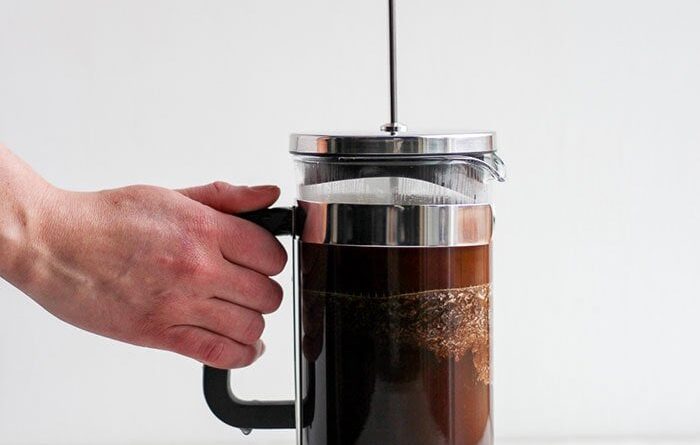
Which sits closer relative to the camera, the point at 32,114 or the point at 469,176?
the point at 469,176

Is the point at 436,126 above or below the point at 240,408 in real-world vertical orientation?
above

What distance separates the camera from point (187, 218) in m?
0.82

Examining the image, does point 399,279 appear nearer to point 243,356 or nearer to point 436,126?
point 243,356

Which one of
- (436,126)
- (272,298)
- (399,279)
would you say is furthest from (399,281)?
(436,126)

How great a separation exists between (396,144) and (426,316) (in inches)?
4.9

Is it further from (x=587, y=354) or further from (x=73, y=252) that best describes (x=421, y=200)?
(x=587, y=354)

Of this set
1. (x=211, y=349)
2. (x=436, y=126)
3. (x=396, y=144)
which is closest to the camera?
(x=396, y=144)

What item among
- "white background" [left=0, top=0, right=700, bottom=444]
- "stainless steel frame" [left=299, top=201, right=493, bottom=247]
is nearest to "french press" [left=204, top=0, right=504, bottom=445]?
"stainless steel frame" [left=299, top=201, right=493, bottom=247]

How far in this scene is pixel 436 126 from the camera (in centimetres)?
138

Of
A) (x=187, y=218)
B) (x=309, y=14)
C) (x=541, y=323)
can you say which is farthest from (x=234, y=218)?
(x=541, y=323)

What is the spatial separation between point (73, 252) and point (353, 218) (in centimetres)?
22

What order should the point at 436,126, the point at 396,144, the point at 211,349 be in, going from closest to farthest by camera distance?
the point at 396,144
the point at 211,349
the point at 436,126

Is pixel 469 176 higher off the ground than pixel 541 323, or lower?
higher

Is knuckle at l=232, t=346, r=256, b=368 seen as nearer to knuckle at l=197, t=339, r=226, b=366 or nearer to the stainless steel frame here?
knuckle at l=197, t=339, r=226, b=366
